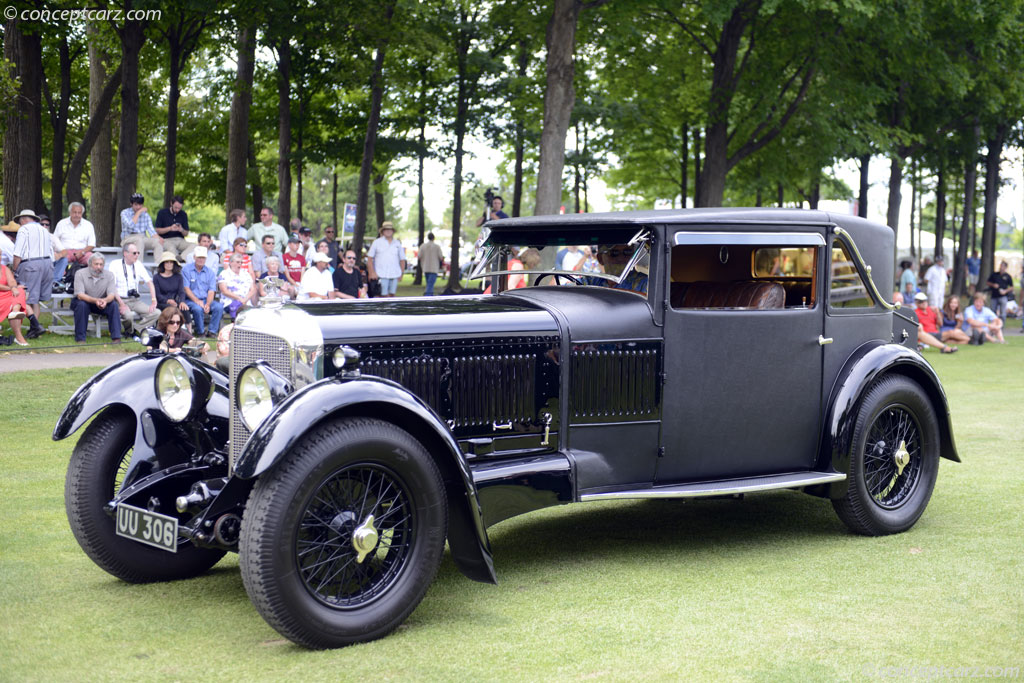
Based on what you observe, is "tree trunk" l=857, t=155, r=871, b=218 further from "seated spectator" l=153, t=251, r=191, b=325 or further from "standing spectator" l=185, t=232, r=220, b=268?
"seated spectator" l=153, t=251, r=191, b=325

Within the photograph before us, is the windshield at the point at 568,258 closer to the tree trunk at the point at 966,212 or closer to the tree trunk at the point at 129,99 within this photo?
the tree trunk at the point at 129,99

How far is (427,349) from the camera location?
489 centimetres

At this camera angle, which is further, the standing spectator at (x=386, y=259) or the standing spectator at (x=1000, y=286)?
the standing spectator at (x=1000, y=286)

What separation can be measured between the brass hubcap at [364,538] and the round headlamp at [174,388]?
1.21 m

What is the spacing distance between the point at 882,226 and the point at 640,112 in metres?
19.8

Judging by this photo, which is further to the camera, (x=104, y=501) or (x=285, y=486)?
(x=104, y=501)

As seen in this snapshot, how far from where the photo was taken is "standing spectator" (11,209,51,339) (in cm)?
1445

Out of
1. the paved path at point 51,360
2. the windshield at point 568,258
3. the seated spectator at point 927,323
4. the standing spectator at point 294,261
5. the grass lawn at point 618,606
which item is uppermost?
the windshield at point 568,258

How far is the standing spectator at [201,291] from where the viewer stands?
14961 mm

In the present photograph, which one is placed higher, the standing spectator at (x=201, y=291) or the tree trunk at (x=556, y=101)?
the tree trunk at (x=556, y=101)

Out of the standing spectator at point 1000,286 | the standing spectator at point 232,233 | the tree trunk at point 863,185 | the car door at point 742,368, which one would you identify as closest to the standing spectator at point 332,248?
the standing spectator at point 232,233

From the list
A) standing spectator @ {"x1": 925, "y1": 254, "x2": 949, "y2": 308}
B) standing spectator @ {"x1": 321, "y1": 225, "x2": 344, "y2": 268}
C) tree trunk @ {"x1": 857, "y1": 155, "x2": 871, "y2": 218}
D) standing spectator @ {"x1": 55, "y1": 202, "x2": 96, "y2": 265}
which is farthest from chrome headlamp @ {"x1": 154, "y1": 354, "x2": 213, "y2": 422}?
tree trunk @ {"x1": 857, "y1": 155, "x2": 871, "y2": 218}

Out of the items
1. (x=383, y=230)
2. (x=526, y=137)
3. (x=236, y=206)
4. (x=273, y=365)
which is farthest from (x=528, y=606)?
(x=526, y=137)

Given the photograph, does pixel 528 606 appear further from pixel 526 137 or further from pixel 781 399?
pixel 526 137
